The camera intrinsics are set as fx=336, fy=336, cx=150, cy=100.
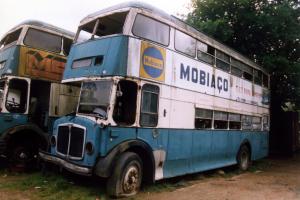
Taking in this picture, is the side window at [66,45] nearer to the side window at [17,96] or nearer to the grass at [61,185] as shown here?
the side window at [17,96]

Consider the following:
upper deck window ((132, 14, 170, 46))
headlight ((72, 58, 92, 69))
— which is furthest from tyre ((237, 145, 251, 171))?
headlight ((72, 58, 92, 69))

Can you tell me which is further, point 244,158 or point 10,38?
point 244,158

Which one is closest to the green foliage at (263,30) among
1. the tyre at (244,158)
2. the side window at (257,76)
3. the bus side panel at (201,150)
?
the side window at (257,76)

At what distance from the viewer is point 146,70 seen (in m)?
7.57

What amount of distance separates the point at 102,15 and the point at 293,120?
15.2 m

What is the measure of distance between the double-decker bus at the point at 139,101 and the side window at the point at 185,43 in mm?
26

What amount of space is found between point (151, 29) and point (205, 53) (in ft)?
8.71

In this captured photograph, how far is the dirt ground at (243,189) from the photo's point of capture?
756 cm

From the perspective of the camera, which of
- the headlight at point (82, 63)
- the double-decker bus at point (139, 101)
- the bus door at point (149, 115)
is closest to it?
the double-decker bus at point (139, 101)

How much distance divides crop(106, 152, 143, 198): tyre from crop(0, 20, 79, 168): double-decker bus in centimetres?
357

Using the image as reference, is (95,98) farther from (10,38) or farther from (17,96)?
(10,38)

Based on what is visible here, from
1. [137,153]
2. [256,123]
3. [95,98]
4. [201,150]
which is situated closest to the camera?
[95,98]

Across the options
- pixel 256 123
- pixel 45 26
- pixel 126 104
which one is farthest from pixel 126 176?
pixel 256 123

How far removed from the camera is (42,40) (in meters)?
10.3
